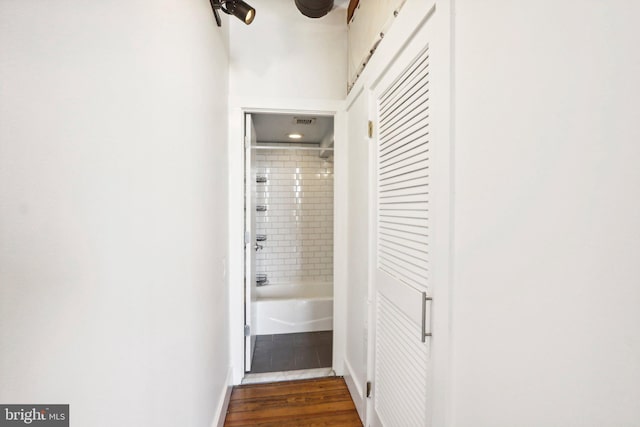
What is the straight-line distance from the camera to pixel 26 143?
43 cm

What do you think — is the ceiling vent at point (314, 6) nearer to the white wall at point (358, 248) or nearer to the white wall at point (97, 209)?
the white wall at point (358, 248)

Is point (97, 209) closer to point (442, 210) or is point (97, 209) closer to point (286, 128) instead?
point (442, 210)

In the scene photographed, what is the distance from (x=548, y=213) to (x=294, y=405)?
1.97 metres

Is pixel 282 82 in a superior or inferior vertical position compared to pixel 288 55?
inferior

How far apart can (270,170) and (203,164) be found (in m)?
2.42

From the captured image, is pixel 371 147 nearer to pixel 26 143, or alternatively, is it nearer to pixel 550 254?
pixel 550 254

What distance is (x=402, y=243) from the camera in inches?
47.1

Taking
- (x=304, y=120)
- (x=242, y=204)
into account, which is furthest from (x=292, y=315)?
(x=304, y=120)

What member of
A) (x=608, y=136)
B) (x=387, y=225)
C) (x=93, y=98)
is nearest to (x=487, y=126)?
(x=608, y=136)

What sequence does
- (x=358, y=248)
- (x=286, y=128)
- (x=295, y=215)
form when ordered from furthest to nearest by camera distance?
(x=295, y=215) < (x=286, y=128) < (x=358, y=248)

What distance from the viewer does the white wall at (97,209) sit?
0.42m

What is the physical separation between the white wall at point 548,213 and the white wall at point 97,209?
34.7 inches
